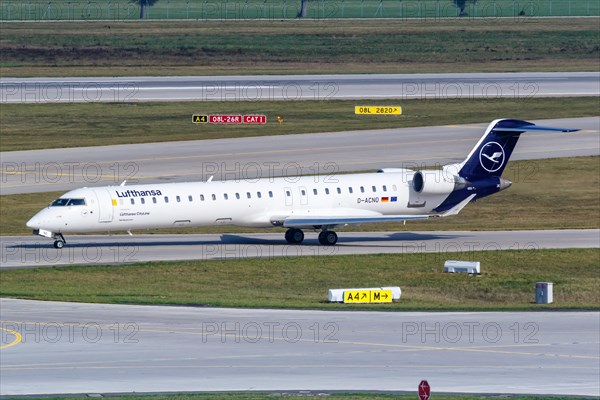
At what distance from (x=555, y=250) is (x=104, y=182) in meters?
Answer: 25.9

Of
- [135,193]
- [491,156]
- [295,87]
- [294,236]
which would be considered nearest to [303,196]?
[294,236]

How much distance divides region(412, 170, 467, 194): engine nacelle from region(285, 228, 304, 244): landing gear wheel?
18.0ft

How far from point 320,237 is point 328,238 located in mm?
376

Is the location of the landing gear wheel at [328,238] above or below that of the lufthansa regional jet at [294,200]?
below

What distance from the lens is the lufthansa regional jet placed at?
50.9 meters

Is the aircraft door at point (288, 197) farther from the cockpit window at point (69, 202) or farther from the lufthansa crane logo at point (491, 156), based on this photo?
the lufthansa crane logo at point (491, 156)

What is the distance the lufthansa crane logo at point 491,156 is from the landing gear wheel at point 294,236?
9009 millimetres

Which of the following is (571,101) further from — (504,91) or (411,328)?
(411,328)

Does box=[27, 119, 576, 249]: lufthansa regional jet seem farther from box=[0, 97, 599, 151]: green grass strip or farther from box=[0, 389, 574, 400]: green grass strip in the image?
box=[0, 97, 599, 151]: green grass strip

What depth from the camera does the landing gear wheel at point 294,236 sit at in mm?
54781

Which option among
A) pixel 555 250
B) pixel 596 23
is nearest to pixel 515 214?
pixel 555 250

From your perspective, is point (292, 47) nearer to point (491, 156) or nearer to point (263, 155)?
point (263, 155)

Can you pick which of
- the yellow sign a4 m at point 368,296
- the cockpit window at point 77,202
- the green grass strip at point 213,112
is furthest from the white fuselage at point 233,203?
the green grass strip at point 213,112

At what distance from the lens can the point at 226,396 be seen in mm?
27172
